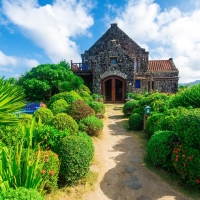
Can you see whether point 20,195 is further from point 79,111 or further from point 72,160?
point 79,111

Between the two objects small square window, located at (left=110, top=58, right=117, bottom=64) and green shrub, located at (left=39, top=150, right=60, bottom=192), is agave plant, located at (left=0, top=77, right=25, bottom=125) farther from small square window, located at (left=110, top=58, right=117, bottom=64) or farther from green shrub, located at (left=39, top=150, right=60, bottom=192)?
small square window, located at (left=110, top=58, right=117, bottom=64)

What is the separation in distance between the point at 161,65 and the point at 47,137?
20.3 m

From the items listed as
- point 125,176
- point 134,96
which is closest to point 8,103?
point 125,176

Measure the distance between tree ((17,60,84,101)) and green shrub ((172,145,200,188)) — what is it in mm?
11999

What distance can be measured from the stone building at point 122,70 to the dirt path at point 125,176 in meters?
11.3

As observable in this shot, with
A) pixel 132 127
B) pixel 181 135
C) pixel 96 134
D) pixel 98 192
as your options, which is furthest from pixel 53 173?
pixel 132 127

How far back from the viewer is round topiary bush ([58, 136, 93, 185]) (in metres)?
4.46

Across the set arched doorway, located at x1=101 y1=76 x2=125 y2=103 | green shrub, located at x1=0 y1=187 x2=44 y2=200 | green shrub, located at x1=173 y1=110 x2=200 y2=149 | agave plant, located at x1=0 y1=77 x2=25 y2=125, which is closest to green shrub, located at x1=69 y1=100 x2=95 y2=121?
agave plant, located at x1=0 y1=77 x2=25 y2=125

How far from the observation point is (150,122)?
777 centimetres

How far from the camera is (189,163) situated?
13.7ft

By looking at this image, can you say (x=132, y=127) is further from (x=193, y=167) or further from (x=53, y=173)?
(x=53, y=173)

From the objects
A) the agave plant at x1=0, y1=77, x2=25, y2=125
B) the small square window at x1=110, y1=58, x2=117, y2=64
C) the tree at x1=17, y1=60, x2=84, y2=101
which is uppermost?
the small square window at x1=110, y1=58, x2=117, y2=64

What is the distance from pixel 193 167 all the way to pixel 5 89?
4.82 meters

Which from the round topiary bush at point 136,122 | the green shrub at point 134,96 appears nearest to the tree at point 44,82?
the green shrub at point 134,96
